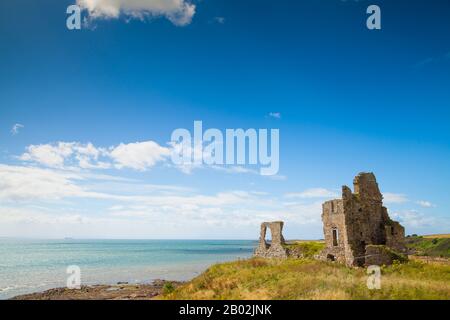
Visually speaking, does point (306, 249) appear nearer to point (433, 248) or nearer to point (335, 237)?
point (335, 237)

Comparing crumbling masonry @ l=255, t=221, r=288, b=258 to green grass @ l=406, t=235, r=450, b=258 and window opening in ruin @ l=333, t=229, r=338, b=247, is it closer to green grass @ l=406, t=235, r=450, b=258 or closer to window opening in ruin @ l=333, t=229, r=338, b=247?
window opening in ruin @ l=333, t=229, r=338, b=247

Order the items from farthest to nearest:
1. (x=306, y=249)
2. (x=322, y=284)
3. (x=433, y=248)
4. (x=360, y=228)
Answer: (x=433, y=248)
(x=306, y=249)
(x=360, y=228)
(x=322, y=284)

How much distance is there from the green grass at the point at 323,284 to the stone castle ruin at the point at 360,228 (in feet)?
8.74

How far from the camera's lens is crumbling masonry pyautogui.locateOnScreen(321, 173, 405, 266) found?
2716cm

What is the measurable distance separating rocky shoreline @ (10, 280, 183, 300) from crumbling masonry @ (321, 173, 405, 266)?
1994 cm

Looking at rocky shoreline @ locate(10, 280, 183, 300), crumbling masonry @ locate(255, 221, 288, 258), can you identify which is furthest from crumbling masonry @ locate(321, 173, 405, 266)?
rocky shoreline @ locate(10, 280, 183, 300)

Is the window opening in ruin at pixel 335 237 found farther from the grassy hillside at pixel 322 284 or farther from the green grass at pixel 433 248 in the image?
the green grass at pixel 433 248

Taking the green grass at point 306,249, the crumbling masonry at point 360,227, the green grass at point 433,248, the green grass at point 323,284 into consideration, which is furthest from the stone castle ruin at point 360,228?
the green grass at point 433,248

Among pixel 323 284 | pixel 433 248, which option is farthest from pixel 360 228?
pixel 433 248

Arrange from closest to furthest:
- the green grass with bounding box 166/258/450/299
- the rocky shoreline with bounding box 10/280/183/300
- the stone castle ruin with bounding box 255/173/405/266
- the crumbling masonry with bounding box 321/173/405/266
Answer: the green grass with bounding box 166/258/450/299 → the stone castle ruin with bounding box 255/173/405/266 → the crumbling masonry with bounding box 321/173/405/266 → the rocky shoreline with bounding box 10/280/183/300

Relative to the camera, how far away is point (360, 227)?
95.9 feet

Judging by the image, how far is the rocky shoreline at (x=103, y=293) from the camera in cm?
4075

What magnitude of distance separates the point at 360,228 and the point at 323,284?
1310 centimetres
